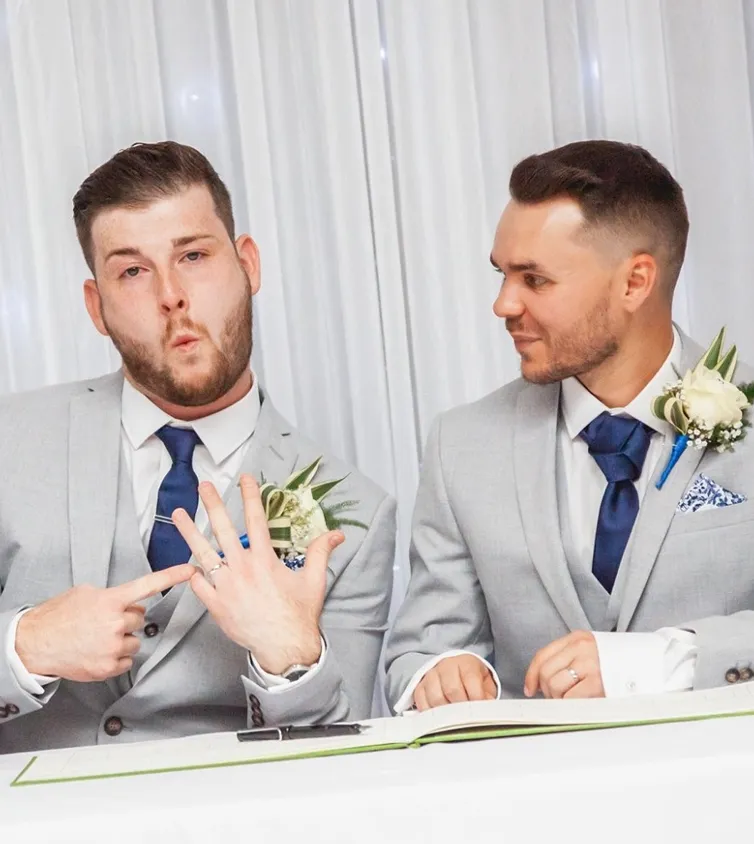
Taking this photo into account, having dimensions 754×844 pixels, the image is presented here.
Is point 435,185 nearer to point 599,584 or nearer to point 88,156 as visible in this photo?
point 88,156

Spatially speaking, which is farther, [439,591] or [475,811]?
[439,591]

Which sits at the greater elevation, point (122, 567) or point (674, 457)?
point (674, 457)

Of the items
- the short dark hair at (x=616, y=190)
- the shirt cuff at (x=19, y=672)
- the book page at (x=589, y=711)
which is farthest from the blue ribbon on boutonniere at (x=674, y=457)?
the shirt cuff at (x=19, y=672)

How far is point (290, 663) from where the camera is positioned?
6.02ft

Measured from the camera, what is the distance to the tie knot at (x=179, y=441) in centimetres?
226

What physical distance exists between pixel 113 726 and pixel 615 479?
0.95 meters

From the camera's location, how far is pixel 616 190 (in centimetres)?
219

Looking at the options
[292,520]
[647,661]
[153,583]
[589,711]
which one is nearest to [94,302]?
[292,520]

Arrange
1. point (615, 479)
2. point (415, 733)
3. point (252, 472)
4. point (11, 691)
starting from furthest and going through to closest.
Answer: point (252, 472), point (615, 479), point (11, 691), point (415, 733)

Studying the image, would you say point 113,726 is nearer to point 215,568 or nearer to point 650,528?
point 215,568

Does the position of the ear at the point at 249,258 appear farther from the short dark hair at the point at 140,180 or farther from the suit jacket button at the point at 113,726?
the suit jacket button at the point at 113,726

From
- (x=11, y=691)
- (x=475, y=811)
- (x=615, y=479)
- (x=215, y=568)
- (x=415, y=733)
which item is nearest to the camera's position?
(x=475, y=811)

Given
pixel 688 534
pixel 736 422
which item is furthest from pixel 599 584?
pixel 736 422

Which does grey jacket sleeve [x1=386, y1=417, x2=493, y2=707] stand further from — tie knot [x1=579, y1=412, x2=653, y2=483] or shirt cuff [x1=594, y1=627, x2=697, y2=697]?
shirt cuff [x1=594, y1=627, x2=697, y2=697]
